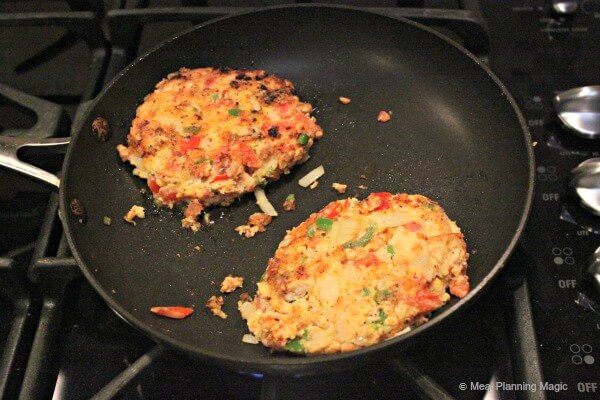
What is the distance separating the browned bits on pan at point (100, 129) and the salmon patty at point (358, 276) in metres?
0.46

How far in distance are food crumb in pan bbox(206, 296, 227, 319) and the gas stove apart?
10cm

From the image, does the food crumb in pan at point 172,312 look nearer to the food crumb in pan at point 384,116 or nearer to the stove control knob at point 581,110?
the food crumb in pan at point 384,116

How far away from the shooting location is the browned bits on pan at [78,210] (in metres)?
1.22

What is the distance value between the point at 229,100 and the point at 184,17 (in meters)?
0.25

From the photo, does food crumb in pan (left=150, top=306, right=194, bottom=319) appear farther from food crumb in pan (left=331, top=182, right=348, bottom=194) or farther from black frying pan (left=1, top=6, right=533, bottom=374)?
food crumb in pan (left=331, top=182, right=348, bottom=194)

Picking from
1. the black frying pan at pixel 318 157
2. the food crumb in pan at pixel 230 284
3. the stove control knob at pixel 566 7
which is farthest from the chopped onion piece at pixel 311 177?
the stove control knob at pixel 566 7

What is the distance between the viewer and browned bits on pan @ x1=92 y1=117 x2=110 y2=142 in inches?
52.2

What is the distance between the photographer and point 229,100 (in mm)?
1381

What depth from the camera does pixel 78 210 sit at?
4.02 ft

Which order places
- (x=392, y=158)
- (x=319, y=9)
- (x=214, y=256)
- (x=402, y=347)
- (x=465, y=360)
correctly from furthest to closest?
1. (x=319, y=9)
2. (x=392, y=158)
3. (x=214, y=256)
4. (x=465, y=360)
5. (x=402, y=347)

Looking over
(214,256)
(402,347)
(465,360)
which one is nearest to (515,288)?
(465,360)

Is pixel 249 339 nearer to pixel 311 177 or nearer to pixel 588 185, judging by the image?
pixel 311 177

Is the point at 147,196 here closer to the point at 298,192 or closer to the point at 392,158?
the point at 298,192

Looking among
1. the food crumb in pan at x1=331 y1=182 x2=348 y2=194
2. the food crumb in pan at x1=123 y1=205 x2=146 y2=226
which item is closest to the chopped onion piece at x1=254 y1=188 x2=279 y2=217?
the food crumb in pan at x1=331 y1=182 x2=348 y2=194
